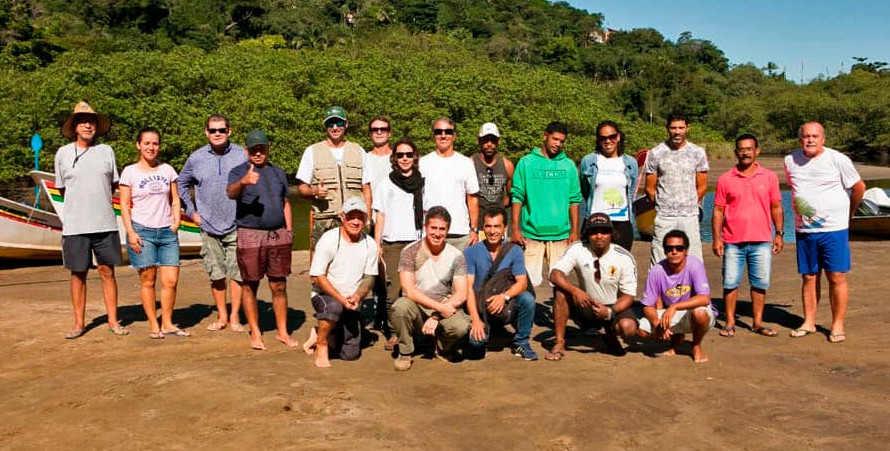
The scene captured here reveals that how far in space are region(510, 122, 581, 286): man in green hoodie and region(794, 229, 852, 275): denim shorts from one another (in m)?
1.93

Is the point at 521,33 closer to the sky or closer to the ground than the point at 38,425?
closer to the sky

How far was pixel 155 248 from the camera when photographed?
6344mm

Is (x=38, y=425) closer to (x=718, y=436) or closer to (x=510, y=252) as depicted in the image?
(x=510, y=252)

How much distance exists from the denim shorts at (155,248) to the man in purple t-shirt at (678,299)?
3875mm

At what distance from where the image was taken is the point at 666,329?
18.4ft

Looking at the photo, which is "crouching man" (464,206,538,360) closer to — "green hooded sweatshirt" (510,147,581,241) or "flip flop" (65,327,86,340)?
"green hooded sweatshirt" (510,147,581,241)

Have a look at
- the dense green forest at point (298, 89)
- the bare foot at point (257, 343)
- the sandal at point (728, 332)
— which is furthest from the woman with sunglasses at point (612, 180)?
the dense green forest at point (298, 89)

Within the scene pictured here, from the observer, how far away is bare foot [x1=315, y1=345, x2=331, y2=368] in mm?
5500

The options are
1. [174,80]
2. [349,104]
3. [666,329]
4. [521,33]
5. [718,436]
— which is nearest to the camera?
[718,436]

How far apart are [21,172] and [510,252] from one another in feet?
79.0

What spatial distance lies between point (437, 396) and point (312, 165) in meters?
2.48

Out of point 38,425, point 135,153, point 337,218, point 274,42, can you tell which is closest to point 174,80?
point 135,153

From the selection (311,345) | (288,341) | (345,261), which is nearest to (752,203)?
(345,261)

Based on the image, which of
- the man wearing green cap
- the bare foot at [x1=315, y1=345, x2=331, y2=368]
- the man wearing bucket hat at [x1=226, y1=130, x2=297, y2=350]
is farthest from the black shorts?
the bare foot at [x1=315, y1=345, x2=331, y2=368]
